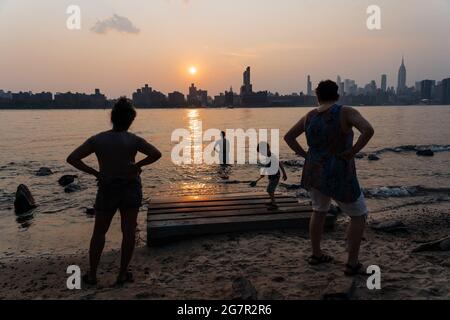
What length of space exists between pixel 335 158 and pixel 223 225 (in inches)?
123

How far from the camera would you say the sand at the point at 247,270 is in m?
4.55

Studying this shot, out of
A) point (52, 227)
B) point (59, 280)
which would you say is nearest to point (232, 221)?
point (59, 280)

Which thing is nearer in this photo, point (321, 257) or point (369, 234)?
point (321, 257)

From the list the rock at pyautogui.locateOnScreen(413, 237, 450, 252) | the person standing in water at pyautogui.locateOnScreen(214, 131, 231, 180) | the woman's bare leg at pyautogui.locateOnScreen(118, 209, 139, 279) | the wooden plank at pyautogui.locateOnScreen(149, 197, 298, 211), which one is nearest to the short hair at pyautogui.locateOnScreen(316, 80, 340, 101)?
the woman's bare leg at pyautogui.locateOnScreen(118, 209, 139, 279)

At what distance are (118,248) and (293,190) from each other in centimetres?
832

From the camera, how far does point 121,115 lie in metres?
4.56

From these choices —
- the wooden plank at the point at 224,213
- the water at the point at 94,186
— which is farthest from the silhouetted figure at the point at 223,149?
the wooden plank at the point at 224,213

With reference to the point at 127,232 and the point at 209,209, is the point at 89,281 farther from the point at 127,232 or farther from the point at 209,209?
the point at 209,209

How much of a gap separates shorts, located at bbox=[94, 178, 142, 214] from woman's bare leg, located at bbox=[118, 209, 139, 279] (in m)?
0.10

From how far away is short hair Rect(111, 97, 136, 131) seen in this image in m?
4.54

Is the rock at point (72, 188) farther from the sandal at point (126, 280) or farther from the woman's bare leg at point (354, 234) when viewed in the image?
the woman's bare leg at point (354, 234)

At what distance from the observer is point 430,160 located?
25562 millimetres

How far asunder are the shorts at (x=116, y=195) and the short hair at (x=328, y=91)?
99.3 inches
